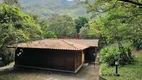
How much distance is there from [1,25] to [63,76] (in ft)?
19.8

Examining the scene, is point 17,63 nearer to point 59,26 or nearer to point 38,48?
point 38,48

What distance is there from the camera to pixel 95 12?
7102mm

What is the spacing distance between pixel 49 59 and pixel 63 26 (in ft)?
70.1

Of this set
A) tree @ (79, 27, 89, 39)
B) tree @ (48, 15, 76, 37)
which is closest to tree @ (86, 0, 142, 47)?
tree @ (79, 27, 89, 39)

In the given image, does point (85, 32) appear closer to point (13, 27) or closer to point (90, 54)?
point (90, 54)

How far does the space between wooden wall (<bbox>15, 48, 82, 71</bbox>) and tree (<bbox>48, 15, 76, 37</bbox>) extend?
1925 centimetres

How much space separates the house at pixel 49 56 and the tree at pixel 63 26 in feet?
63.3

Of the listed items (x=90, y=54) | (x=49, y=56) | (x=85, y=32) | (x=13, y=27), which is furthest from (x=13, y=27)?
(x=85, y=32)

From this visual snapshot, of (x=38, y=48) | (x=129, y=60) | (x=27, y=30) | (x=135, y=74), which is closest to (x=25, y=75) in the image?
(x=38, y=48)

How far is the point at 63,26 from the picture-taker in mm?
35844

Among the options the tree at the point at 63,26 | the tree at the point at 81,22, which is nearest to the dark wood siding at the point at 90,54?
the tree at the point at 63,26

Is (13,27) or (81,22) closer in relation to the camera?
(13,27)

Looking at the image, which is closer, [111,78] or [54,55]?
[111,78]

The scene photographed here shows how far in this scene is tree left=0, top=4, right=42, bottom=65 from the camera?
998 cm
